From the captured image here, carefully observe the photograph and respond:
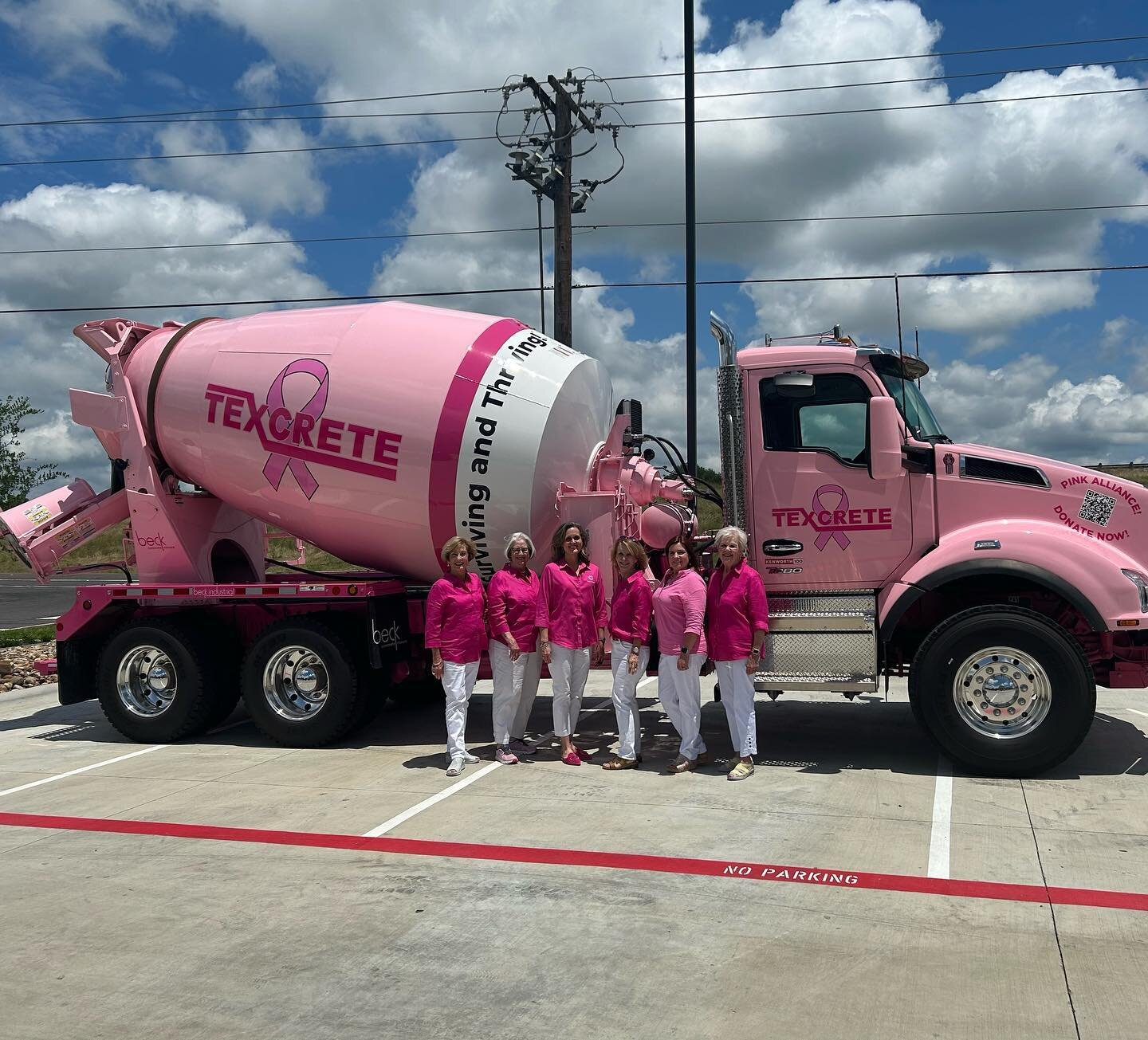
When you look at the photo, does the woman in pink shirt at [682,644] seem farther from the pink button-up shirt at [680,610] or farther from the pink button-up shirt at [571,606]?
the pink button-up shirt at [571,606]

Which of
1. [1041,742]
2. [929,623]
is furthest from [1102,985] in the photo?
[929,623]

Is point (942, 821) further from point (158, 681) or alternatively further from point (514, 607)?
point (158, 681)

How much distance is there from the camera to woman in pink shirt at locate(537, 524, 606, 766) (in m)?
7.89

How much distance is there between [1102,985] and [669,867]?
6.87 feet

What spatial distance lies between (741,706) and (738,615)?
0.64 metres

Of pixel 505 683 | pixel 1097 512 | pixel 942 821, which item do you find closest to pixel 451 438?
Result: pixel 505 683

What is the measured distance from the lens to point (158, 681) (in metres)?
9.41

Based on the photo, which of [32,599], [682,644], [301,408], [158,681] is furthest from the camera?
[32,599]

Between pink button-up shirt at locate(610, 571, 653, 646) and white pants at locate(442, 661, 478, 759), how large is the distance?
1.18 meters

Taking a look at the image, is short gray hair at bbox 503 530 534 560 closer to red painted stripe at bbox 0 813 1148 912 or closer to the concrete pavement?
the concrete pavement

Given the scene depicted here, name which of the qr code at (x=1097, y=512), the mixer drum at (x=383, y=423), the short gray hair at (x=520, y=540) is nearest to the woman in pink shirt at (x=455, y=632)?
the short gray hair at (x=520, y=540)

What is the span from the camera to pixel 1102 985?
4027mm

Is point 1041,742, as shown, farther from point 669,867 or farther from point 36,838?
point 36,838

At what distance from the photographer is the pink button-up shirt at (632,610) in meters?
7.62
